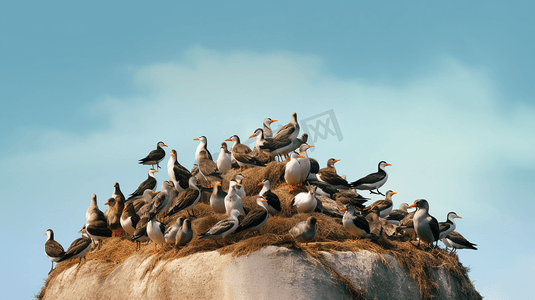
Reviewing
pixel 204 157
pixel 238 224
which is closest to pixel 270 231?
pixel 238 224

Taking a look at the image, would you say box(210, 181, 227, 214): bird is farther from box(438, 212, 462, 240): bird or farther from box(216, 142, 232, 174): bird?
box(438, 212, 462, 240): bird

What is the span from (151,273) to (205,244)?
1937 mm

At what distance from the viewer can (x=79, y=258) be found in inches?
809

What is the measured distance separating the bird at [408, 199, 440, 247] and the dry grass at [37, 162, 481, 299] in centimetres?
53

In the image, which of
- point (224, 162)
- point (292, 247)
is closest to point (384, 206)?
point (224, 162)

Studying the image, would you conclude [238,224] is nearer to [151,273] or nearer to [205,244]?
[205,244]

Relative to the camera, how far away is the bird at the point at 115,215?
829 inches

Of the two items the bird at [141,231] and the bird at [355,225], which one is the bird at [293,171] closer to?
the bird at [355,225]

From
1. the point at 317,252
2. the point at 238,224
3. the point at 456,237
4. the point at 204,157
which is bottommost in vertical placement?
the point at 456,237

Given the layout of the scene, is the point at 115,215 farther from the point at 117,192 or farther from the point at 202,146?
the point at 202,146

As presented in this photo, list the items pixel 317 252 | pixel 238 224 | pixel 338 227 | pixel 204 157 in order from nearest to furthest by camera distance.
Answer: pixel 317 252 → pixel 238 224 → pixel 338 227 → pixel 204 157

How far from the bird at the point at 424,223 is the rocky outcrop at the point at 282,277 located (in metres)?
0.92

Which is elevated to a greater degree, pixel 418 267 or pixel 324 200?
pixel 324 200

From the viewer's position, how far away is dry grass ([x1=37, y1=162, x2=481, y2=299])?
15.5 meters
